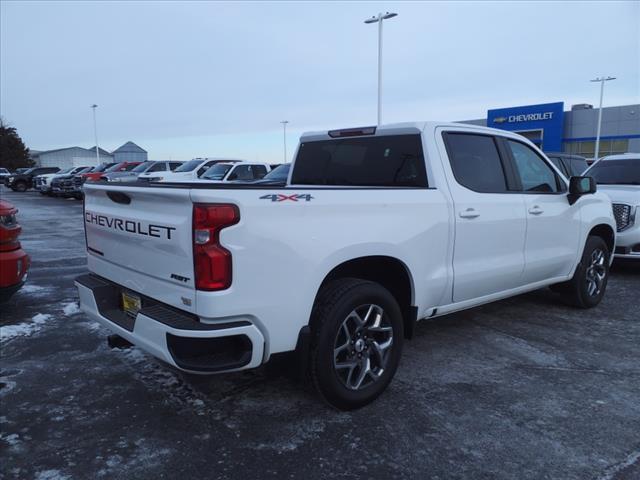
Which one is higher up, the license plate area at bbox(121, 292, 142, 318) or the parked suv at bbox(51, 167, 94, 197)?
the license plate area at bbox(121, 292, 142, 318)

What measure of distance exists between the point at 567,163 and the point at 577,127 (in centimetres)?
3416

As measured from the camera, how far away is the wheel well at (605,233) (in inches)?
233

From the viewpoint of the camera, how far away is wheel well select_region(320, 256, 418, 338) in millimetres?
3502

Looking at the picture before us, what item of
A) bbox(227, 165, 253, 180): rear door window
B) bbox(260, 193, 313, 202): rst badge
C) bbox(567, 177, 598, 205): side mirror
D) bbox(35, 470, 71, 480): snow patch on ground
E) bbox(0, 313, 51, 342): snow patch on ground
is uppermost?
bbox(260, 193, 313, 202): rst badge

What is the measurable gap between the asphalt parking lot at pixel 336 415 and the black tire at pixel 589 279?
65 cm

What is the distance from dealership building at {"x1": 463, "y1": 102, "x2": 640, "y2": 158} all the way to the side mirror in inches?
1539

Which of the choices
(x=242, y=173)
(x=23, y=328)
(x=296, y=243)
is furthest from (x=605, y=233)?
(x=242, y=173)

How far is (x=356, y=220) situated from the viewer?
325 centimetres

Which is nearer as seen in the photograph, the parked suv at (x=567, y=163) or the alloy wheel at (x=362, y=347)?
the alloy wheel at (x=362, y=347)

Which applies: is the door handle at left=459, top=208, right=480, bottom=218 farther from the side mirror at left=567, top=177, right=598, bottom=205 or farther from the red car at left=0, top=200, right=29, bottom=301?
the red car at left=0, top=200, right=29, bottom=301

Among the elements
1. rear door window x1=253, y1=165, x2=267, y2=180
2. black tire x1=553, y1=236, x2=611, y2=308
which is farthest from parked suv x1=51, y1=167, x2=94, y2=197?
black tire x1=553, y1=236, x2=611, y2=308

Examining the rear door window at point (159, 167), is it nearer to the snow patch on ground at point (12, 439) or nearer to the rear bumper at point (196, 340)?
the snow patch on ground at point (12, 439)

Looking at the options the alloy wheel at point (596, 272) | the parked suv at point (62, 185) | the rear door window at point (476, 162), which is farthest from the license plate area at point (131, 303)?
the parked suv at point (62, 185)

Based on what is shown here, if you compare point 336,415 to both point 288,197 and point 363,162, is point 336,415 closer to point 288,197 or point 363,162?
point 288,197
